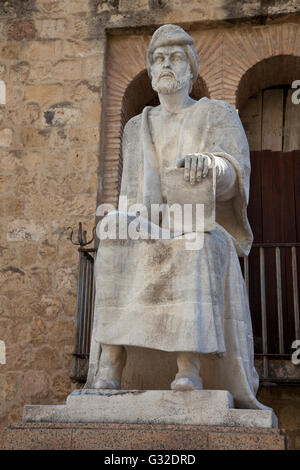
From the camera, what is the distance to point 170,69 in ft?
13.2

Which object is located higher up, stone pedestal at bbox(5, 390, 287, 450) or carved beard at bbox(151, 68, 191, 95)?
carved beard at bbox(151, 68, 191, 95)

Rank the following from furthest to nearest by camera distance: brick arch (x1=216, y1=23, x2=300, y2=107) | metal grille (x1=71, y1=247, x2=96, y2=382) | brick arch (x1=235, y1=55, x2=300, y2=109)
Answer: brick arch (x1=235, y1=55, x2=300, y2=109) < brick arch (x1=216, y1=23, x2=300, y2=107) < metal grille (x1=71, y1=247, x2=96, y2=382)

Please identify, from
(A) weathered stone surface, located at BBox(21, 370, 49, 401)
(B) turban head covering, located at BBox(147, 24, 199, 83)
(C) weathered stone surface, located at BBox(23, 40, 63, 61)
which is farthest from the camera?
(C) weathered stone surface, located at BBox(23, 40, 63, 61)

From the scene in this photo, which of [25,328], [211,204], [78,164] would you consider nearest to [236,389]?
[211,204]

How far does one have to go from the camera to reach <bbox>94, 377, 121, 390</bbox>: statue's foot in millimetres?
3288

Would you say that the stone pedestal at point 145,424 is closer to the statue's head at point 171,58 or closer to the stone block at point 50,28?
the statue's head at point 171,58

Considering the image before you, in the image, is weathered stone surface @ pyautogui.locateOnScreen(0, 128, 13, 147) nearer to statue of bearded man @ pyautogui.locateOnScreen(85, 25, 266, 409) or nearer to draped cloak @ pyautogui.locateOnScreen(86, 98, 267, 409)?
statue of bearded man @ pyautogui.locateOnScreen(85, 25, 266, 409)

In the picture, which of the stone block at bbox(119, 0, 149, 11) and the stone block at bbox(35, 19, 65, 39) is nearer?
the stone block at bbox(119, 0, 149, 11)

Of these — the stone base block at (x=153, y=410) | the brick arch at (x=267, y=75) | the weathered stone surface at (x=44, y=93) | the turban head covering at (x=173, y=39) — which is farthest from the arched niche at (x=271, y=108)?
the stone base block at (x=153, y=410)

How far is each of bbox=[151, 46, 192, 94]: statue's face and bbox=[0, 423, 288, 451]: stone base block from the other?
79.9 inches

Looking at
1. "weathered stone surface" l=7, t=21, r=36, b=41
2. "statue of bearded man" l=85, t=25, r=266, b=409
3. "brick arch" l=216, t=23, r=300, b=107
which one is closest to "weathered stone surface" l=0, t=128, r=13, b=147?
"weathered stone surface" l=7, t=21, r=36, b=41

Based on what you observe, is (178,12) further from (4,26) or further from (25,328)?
(25,328)

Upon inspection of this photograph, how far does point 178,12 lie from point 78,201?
2425 millimetres

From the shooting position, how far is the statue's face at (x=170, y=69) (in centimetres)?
404
